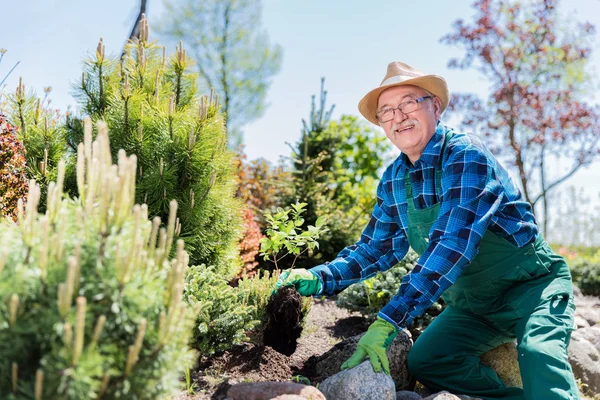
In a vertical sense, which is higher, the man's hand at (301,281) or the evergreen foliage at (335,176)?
the evergreen foliage at (335,176)

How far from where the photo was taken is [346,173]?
769cm

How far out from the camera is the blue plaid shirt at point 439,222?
2664 millimetres

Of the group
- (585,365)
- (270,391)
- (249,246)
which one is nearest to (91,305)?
(270,391)

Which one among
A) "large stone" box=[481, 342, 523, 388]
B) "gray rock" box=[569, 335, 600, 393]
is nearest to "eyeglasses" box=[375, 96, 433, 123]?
"large stone" box=[481, 342, 523, 388]

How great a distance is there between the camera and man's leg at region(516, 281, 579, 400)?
265 cm

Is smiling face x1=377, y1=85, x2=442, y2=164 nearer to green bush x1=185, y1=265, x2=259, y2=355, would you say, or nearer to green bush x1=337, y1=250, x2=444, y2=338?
green bush x1=185, y1=265, x2=259, y2=355

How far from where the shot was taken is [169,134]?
3.51 meters

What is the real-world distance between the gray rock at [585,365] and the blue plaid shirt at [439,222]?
1.58 meters

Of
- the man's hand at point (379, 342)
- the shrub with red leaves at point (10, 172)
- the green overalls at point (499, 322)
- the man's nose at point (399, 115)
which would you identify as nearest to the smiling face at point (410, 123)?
the man's nose at point (399, 115)

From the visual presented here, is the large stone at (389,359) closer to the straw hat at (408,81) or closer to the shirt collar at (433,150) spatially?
the shirt collar at (433,150)

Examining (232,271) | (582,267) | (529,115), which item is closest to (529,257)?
(232,271)

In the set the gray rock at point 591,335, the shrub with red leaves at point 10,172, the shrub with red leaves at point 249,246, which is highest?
the shrub with red leaves at point 10,172

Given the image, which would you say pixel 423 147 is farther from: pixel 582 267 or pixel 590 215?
pixel 590 215

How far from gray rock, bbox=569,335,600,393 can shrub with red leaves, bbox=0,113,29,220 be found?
14.2ft
